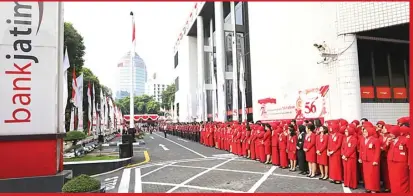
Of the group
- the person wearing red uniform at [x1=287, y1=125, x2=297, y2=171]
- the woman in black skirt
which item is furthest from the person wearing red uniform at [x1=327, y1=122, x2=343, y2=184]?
the person wearing red uniform at [x1=287, y1=125, x2=297, y2=171]

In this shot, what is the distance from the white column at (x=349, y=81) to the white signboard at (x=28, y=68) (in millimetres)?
12252

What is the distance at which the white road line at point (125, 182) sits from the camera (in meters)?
8.16

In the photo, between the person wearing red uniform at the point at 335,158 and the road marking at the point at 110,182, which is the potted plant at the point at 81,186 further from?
the person wearing red uniform at the point at 335,158

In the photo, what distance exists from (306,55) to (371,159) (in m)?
10.4

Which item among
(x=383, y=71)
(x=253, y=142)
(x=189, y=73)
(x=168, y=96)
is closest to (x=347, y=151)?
(x=253, y=142)

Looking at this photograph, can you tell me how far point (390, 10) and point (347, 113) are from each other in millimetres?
4501

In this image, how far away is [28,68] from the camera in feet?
16.9

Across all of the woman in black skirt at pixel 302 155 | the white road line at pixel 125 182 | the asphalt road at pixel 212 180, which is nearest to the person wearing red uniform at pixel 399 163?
the asphalt road at pixel 212 180

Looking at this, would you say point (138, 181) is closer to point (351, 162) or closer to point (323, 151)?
point (323, 151)

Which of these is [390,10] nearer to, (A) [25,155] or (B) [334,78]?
(B) [334,78]

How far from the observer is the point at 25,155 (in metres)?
5.18

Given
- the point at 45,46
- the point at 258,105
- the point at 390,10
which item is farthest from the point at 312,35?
the point at 45,46

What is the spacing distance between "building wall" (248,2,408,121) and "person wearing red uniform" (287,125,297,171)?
178 inches

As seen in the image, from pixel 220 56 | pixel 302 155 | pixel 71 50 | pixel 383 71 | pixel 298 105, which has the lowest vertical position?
pixel 302 155
